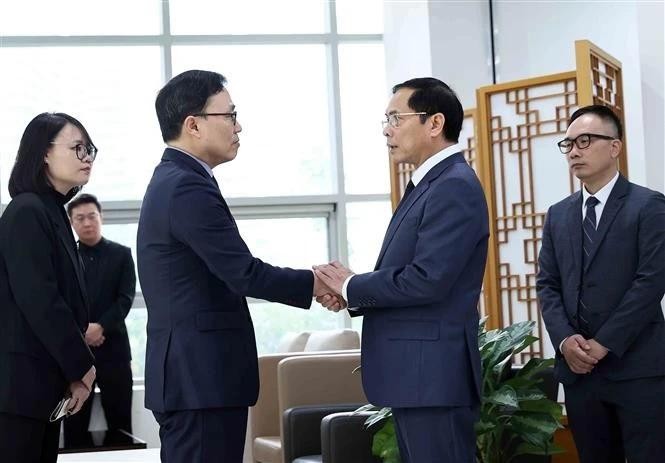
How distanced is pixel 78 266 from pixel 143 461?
1.94 meters

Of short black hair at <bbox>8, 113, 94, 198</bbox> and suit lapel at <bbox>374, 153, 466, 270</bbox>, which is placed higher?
short black hair at <bbox>8, 113, 94, 198</bbox>

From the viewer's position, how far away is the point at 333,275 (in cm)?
298

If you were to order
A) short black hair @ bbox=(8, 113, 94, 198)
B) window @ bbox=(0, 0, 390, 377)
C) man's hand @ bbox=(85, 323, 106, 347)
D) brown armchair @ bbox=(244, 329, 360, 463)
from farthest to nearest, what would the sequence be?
window @ bbox=(0, 0, 390, 377) → man's hand @ bbox=(85, 323, 106, 347) → brown armchair @ bbox=(244, 329, 360, 463) → short black hair @ bbox=(8, 113, 94, 198)

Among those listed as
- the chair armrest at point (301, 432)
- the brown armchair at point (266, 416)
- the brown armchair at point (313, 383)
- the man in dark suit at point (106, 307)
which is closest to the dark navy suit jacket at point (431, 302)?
the chair armrest at point (301, 432)

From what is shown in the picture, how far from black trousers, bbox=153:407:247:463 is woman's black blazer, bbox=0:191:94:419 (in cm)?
33

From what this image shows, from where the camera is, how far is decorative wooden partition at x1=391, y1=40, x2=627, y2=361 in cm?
547

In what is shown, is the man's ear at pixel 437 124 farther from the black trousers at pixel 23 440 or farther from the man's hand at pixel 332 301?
the black trousers at pixel 23 440

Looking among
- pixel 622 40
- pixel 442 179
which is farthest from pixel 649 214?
pixel 622 40

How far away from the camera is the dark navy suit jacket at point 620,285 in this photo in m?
3.58

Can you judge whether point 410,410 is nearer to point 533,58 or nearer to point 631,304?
point 631,304

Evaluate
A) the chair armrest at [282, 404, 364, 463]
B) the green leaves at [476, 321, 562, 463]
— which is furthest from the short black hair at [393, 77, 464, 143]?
the chair armrest at [282, 404, 364, 463]

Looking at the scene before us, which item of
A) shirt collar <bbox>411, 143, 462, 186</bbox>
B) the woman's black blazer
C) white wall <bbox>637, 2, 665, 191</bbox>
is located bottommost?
the woman's black blazer

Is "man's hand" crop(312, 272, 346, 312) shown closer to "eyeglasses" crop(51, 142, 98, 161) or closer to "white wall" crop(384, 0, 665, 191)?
"eyeglasses" crop(51, 142, 98, 161)

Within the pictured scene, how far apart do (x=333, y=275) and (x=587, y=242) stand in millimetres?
1169
